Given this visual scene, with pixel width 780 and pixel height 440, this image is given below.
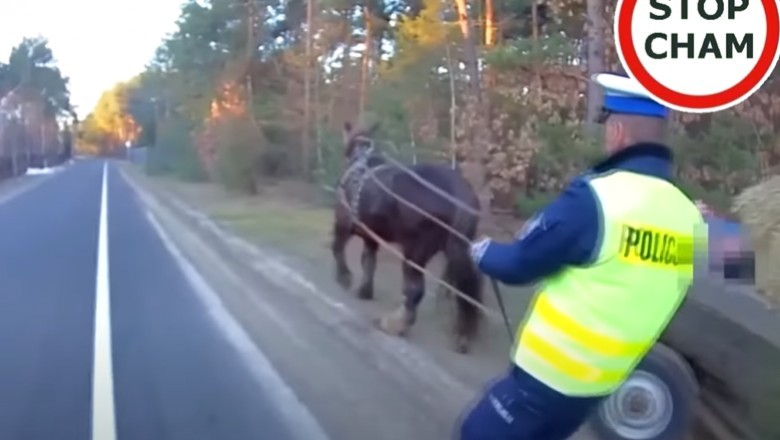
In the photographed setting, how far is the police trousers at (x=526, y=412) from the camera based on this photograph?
3.91 metres

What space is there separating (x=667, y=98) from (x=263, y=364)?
7.52m

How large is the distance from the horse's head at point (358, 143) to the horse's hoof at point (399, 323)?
214 centimetres

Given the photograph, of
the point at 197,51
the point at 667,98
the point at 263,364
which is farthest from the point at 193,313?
the point at 197,51

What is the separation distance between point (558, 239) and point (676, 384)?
314 cm

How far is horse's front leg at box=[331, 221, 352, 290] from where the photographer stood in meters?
15.8

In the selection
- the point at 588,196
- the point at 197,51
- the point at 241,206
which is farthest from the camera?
the point at 197,51

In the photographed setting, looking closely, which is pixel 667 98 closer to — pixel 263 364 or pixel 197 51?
pixel 263 364

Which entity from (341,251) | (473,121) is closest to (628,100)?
(341,251)

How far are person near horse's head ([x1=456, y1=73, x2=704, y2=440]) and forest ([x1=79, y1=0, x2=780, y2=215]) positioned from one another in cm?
184

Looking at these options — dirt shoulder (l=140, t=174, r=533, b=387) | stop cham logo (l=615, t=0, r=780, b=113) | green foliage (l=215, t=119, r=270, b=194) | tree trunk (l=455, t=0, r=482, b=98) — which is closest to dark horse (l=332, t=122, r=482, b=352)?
dirt shoulder (l=140, t=174, r=533, b=387)

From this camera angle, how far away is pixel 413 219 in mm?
12383

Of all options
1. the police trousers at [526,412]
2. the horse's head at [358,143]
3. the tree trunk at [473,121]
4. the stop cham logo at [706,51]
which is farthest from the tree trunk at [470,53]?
the police trousers at [526,412]

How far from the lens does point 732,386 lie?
21.8ft

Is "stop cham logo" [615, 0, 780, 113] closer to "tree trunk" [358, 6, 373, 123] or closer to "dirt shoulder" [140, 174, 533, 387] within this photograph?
"dirt shoulder" [140, 174, 533, 387]
